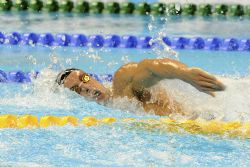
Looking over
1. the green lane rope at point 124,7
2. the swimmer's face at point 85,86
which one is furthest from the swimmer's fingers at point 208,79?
the green lane rope at point 124,7

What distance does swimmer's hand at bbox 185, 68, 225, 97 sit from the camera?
3.58 m

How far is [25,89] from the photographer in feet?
18.7

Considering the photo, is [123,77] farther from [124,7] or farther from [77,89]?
[124,7]

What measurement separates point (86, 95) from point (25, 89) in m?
1.43

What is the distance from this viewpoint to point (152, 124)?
4.17 meters

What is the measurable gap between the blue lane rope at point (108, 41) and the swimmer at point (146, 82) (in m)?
3.24

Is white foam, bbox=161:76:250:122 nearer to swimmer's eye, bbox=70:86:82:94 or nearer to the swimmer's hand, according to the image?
the swimmer's hand

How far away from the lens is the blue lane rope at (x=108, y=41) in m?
7.61

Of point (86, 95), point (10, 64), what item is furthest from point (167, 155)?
point (10, 64)

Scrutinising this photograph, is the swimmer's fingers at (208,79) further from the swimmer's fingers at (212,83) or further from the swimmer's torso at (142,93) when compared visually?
the swimmer's torso at (142,93)

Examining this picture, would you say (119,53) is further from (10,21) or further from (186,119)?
(186,119)

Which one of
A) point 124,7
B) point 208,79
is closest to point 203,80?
point 208,79

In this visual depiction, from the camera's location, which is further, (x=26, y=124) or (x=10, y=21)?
(x=10, y=21)

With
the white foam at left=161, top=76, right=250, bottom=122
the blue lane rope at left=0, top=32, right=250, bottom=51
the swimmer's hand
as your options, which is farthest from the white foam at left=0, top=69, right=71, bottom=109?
the blue lane rope at left=0, top=32, right=250, bottom=51
